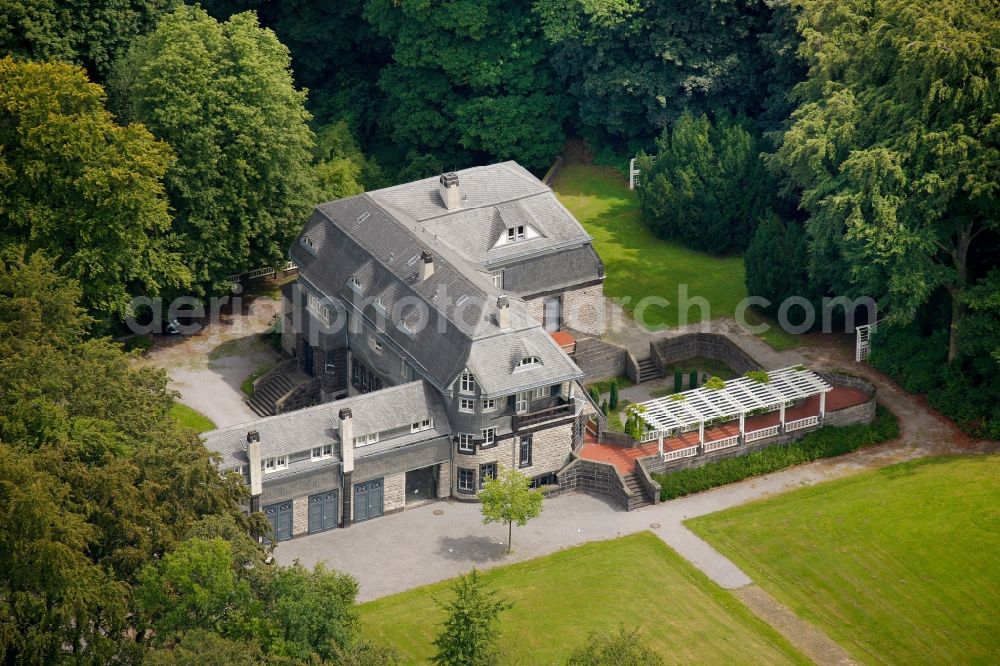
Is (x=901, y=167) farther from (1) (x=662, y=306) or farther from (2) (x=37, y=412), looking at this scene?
(2) (x=37, y=412)

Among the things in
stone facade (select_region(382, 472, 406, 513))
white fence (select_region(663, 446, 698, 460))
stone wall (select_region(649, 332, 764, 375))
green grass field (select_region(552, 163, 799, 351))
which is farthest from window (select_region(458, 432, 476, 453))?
green grass field (select_region(552, 163, 799, 351))

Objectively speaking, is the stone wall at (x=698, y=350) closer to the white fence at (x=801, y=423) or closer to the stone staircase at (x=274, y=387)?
the white fence at (x=801, y=423)

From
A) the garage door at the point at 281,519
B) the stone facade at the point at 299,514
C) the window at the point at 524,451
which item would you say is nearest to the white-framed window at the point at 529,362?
the window at the point at 524,451

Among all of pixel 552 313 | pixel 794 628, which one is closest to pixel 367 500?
pixel 552 313

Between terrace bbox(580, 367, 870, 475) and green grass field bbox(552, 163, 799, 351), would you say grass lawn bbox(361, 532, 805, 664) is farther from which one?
green grass field bbox(552, 163, 799, 351)

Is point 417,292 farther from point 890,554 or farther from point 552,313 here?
point 890,554
